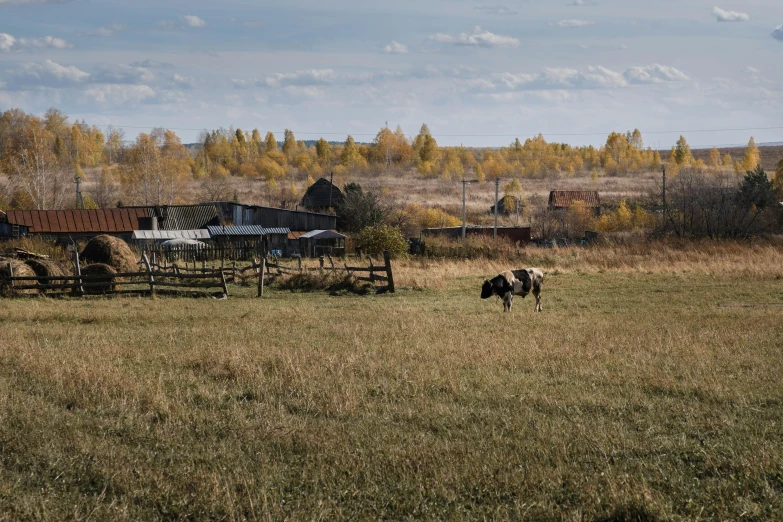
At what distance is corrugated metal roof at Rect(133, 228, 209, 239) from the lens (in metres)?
50.7

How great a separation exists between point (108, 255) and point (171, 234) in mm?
18067

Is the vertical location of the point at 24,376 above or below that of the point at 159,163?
below

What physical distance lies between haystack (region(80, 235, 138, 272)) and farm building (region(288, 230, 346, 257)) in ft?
58.5

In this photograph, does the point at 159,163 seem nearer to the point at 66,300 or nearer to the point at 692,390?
the point at 66,300

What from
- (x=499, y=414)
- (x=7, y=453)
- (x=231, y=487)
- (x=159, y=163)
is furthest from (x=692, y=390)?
(x=159, y=163)

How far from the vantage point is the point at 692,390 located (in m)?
10.0

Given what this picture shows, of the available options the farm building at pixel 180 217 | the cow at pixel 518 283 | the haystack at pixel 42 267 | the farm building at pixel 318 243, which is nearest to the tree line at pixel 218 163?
the farm building at pixel 180 217

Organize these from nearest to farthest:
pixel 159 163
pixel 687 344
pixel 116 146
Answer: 1. pixel 687 344
2. pixel 159 163
3. pixel 116 146

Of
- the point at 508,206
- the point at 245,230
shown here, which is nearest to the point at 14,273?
the point at 245,230

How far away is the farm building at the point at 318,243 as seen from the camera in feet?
167

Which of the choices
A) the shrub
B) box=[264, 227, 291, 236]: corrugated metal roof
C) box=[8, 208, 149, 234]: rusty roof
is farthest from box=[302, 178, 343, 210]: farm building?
the shrub

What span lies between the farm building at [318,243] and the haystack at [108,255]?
17819 millimetres

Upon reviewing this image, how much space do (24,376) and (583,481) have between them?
8.21 meters

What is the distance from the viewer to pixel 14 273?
2544 centimetres
